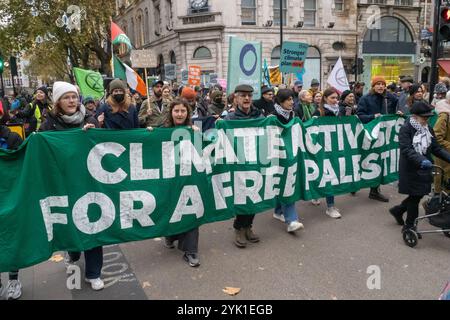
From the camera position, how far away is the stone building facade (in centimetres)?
2766

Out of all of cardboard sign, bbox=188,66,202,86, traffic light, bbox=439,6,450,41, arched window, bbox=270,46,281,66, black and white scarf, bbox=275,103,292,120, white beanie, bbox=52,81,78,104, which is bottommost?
black and white scarf, bbox=275,103,292,120

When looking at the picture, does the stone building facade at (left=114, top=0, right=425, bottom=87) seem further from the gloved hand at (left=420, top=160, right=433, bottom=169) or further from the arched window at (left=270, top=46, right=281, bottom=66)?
the gloved hand at (left=420, top=160, right=433, bottom=169)

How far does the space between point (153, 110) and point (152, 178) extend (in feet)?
10.7

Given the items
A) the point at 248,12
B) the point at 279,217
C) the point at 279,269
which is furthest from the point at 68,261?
the point at 248,12

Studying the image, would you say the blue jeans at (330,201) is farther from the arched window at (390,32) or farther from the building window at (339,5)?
the arched window at (390,32)

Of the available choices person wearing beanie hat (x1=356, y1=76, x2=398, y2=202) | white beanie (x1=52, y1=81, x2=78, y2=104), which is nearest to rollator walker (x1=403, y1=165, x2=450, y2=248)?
person wearing beanie hat (x1=356, y1=76, x2=398, y2=202)

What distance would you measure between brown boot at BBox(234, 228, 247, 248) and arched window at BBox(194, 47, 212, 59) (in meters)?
24.5

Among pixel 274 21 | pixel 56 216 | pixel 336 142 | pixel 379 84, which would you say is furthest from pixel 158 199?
pixel 274 21

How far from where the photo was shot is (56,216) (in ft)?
12.7

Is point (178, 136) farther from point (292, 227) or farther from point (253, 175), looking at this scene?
point (292, 227)

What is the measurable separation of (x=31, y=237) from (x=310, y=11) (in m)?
29.5

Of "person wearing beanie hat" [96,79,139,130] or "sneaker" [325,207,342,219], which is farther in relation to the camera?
"sneaker" [325,207,342,219]

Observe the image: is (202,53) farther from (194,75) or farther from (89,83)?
(89,83)

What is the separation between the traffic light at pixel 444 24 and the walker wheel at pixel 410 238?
5.32 m
